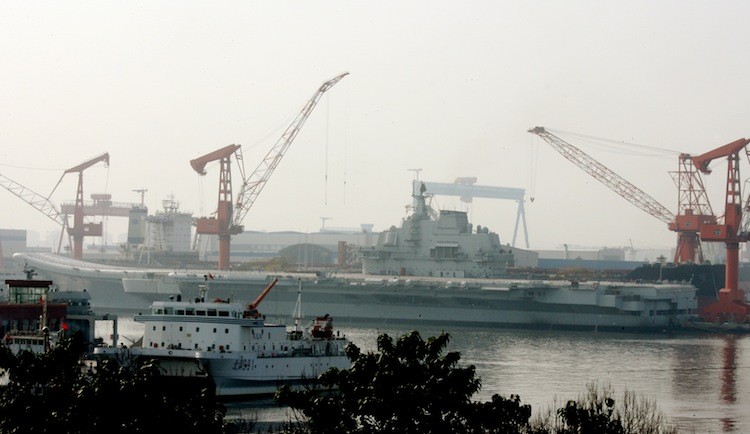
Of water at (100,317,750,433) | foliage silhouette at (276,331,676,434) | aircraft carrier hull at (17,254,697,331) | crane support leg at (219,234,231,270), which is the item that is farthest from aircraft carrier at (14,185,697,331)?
foliage silhouette at (276,331,676,434)

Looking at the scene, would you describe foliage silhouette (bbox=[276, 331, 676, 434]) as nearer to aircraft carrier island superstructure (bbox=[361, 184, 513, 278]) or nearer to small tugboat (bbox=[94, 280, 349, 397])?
small tugboat (bbox=[94, 280, 349, 397])

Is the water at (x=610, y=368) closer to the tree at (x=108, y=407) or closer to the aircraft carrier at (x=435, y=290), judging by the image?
the aircraft carrier at (x=435, y=290)

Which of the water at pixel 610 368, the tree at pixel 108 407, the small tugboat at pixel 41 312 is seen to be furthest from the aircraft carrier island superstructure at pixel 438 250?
the tree at pixel 108 407

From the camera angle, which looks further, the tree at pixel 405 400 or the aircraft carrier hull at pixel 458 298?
the aircraft carrier hull at pixel 458 298

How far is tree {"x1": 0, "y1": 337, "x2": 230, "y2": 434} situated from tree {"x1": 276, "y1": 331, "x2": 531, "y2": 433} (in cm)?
192

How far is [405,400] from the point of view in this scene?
25656mm

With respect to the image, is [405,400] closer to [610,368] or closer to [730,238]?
[610,368]

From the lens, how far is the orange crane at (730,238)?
77625 millimetres

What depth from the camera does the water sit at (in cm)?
3912

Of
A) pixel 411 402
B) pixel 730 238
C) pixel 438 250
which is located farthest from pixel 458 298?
pixel 411 402

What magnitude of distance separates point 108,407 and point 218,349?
13839mm

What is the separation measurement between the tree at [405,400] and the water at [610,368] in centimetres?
668

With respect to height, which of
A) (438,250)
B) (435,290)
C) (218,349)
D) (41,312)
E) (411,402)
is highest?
(438,250)

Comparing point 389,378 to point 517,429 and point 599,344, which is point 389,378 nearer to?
point 517,429
